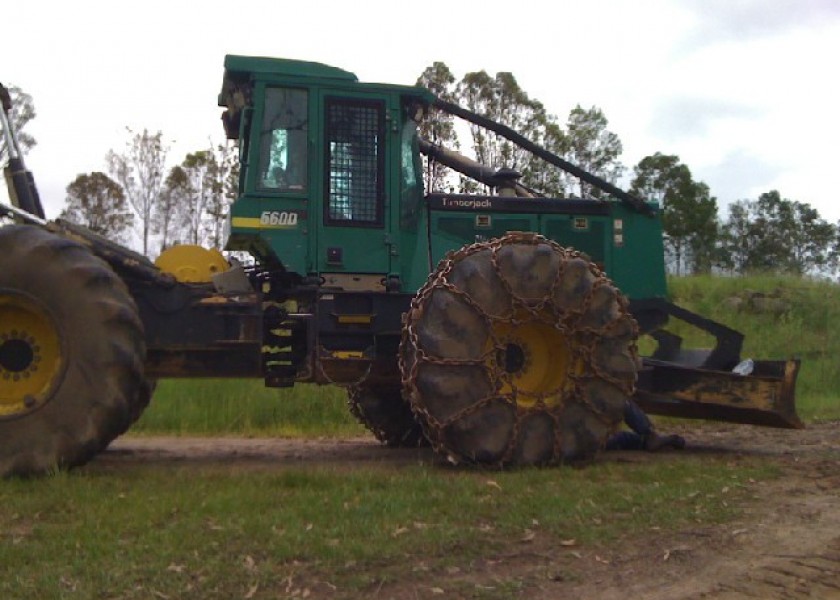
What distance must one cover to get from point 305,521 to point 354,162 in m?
4.00

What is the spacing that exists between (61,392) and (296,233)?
2422 millimetres

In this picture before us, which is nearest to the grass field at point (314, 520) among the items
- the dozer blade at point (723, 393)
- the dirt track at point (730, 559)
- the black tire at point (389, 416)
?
the dirt track at point (730, 559)

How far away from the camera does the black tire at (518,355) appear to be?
7652 mm

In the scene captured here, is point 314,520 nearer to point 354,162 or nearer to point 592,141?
point 354,162

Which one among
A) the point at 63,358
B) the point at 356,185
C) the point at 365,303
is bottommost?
the point at 63,358

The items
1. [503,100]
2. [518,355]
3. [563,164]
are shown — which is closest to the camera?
[518,355]

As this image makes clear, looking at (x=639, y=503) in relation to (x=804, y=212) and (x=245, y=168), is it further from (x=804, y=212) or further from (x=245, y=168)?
(x=804, y=212)

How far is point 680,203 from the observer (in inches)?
1427

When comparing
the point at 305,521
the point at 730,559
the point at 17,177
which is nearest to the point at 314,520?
the point at 305,521

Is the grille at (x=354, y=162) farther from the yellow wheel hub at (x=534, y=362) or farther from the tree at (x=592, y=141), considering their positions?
the tree at (x=592, y=141)

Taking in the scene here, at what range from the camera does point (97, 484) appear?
265 inches

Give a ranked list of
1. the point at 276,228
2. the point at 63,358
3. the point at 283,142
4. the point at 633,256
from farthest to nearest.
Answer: the point at 633,256, the point at 283,142, the point at 276,228, the point at 63,358

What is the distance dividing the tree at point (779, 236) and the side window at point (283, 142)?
123 ft

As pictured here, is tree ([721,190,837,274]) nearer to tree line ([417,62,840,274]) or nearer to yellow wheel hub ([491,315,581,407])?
tree line ([417,62,840,274])
